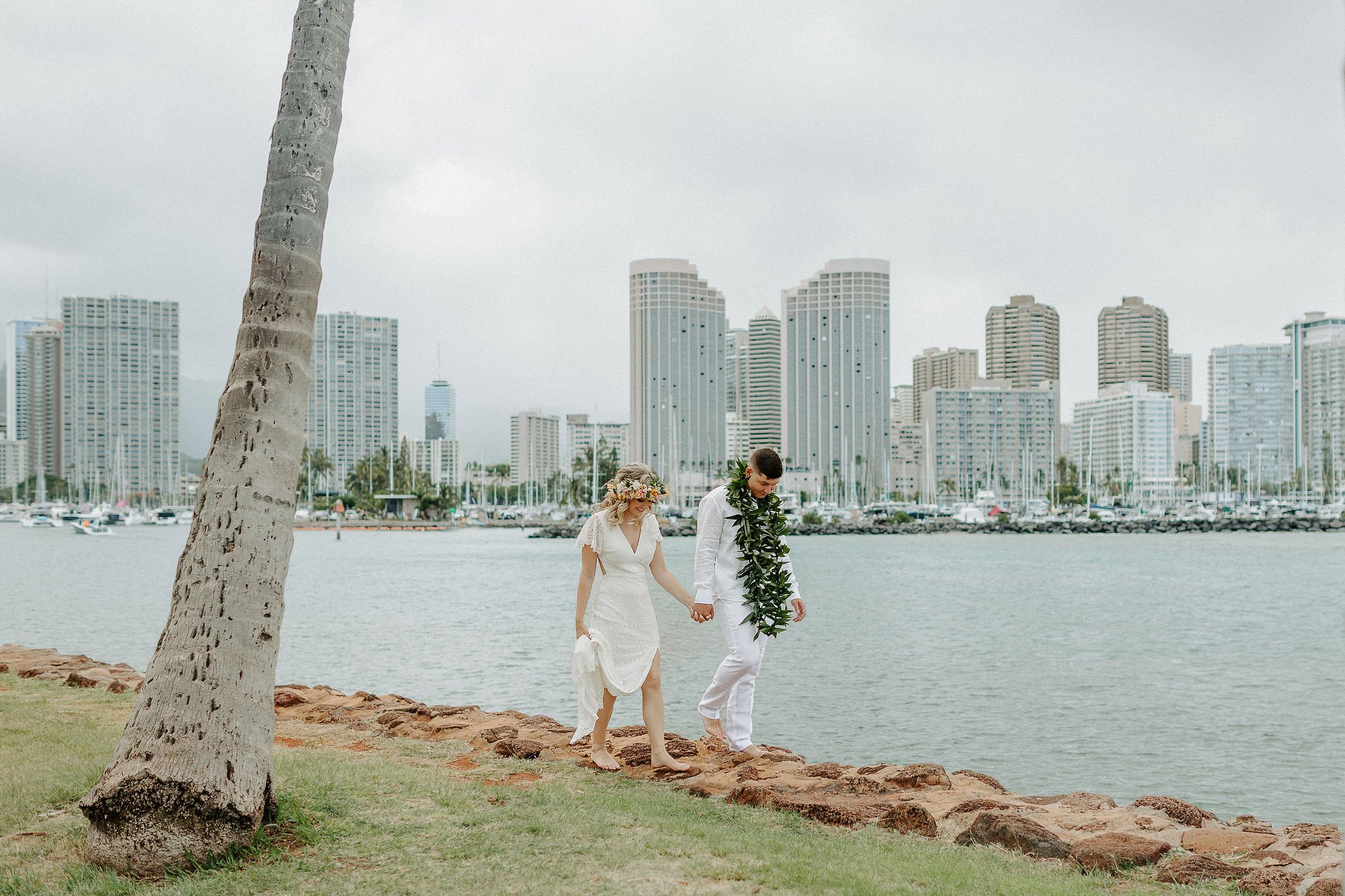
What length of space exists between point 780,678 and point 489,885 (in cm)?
1565

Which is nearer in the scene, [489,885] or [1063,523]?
[489,885]

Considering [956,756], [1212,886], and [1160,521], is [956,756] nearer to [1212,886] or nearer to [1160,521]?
[1212,886]

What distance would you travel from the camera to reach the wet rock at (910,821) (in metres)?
6.20

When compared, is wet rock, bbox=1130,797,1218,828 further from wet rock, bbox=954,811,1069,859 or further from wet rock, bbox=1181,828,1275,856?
wet rock, bbox=954,811,1069,859

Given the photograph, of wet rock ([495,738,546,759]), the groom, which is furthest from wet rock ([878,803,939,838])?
wet rock ([495,738,546,759])

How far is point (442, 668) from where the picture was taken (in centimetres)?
2062

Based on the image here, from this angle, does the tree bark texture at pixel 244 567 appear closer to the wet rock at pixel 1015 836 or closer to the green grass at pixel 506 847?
the green grass at pixel 506 847

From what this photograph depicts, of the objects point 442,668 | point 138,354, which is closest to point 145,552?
point 442,668

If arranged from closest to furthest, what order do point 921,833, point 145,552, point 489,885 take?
point 489,885, point 921,833, point 145,552

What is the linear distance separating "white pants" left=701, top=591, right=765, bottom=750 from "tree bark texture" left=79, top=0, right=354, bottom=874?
3447mm

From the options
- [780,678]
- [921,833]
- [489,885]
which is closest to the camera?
[489,885]

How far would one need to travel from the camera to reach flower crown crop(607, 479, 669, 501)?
278 inches

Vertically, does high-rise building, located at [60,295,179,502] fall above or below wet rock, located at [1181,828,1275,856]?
above

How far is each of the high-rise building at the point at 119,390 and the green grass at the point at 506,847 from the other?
201 meters
